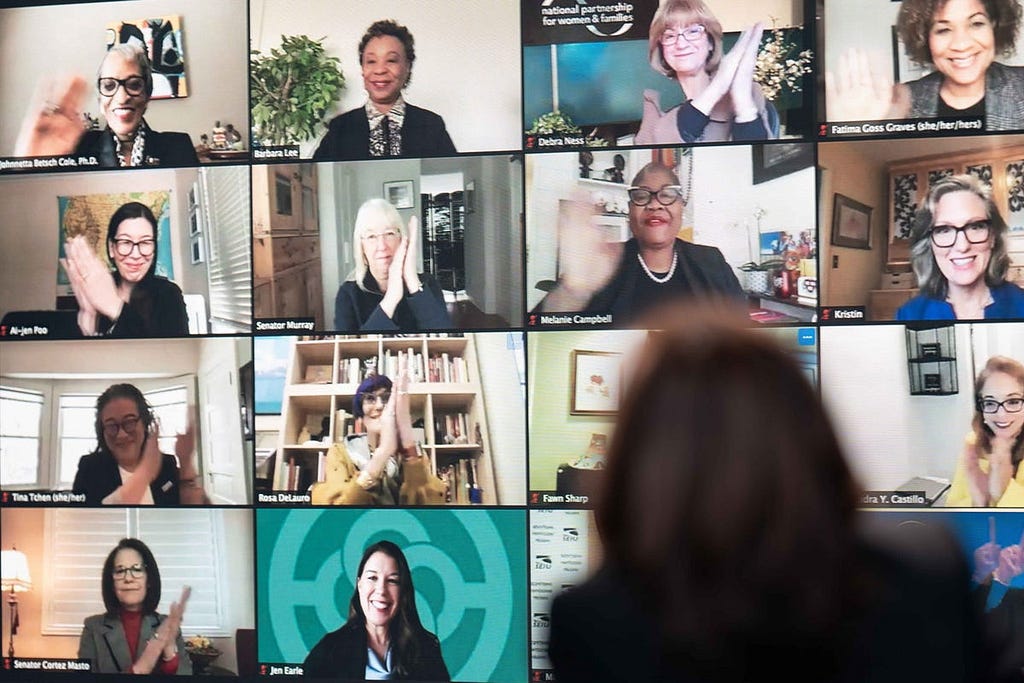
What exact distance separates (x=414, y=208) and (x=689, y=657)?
2.78m

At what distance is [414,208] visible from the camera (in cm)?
382

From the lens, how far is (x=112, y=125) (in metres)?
4.00

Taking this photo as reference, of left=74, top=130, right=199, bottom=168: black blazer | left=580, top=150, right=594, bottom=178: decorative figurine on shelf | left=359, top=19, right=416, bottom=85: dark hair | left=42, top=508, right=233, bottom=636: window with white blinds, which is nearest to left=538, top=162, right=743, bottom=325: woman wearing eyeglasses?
left=580, top=150, right=594, bottom=178: decorative figurine on shelf

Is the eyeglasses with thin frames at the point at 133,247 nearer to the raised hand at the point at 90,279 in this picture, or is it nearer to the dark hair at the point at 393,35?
the raised hand at the point at 90,279

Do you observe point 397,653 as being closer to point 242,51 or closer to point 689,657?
point 242,51

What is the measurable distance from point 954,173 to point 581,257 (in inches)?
47.0

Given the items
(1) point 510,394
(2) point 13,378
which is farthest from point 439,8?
(2) point 13,378

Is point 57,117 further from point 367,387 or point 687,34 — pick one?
point 687,34

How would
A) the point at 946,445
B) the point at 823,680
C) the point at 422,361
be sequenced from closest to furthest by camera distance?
1. the point at 823,680
2. the point at 946,445
3. the point at 422,361

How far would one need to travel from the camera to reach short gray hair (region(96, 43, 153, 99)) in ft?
13.0

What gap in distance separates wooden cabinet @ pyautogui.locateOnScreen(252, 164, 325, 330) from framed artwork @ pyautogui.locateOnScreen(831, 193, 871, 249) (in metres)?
1.70

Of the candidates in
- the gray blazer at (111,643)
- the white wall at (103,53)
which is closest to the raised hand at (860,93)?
the white wall at (103,53)

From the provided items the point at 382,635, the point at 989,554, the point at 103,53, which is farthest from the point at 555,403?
the point at 103,53

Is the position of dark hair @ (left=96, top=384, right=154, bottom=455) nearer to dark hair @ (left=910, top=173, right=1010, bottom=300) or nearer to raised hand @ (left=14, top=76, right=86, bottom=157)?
raised hand @ (left=14, top=76, right=86, bottom=157)
